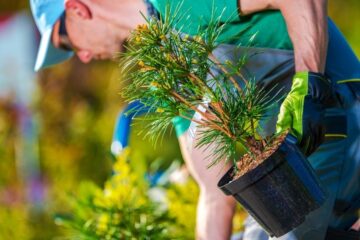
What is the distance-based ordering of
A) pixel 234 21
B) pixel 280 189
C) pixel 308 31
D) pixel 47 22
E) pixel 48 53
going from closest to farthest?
pixel 280 189
pixel 308 31
pixel 234 21
pixel 47 22
pixel 48 53

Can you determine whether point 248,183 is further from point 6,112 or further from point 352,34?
point 6,112

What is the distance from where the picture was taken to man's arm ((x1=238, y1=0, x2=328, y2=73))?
2133 millimetres

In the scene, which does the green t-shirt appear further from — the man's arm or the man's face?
the man's face

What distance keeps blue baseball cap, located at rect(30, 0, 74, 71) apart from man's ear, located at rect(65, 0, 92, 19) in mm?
54

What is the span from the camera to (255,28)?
2346 mm

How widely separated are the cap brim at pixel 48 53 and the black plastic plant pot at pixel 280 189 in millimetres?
1180

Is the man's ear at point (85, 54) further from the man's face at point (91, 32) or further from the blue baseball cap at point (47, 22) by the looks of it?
the blue baseball cap at point (47, 22)

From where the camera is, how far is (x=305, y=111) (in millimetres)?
2037

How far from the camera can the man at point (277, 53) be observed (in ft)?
6.96

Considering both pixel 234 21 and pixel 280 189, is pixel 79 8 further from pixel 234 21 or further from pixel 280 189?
pixel 280 189

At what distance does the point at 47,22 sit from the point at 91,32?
17 centimetres

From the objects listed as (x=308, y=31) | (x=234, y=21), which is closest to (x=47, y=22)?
(x=234, y=21)

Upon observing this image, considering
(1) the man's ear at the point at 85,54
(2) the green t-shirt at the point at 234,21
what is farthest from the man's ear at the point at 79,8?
(2) the green t-shirt at the point at 234,21

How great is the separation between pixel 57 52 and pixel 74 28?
277 mm
